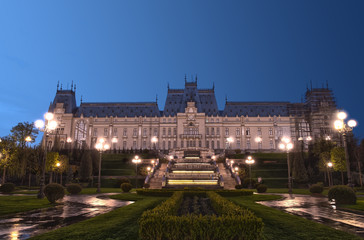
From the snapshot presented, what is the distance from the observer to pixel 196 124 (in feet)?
278

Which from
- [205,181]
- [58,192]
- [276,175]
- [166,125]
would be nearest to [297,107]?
[166,125]

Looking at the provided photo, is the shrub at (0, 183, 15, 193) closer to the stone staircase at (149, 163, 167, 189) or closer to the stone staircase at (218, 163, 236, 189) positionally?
the stone staircase at (149, 163, 167, 189)

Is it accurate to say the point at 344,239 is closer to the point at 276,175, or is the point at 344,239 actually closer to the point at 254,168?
the point at 276,175

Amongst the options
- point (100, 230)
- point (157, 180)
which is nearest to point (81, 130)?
point (157, 180)

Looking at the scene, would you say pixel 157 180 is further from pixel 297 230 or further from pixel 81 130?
pixel 81 130

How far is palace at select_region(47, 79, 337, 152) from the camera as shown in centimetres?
8375

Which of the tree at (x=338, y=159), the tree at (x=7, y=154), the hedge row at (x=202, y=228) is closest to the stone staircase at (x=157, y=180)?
the tree at (x=7, y=154)

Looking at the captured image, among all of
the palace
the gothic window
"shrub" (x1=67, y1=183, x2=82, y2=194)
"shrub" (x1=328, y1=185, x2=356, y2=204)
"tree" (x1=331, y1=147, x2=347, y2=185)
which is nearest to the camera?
"shrub" (x1=328, y1=185, x2=356, y2=204)

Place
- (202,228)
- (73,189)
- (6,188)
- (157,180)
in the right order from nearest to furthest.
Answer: (202,228), (73,189), (6,188), (157,180)

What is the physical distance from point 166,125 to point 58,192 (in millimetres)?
68400

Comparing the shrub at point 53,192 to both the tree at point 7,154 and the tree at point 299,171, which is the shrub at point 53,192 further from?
the tree at point 299,171

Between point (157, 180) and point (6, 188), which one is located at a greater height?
point (157, 180)

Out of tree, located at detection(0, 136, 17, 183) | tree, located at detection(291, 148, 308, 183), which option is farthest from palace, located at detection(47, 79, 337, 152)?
tree, located at detection(0, 136, 17, 183)

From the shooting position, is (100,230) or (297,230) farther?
(297,230)
